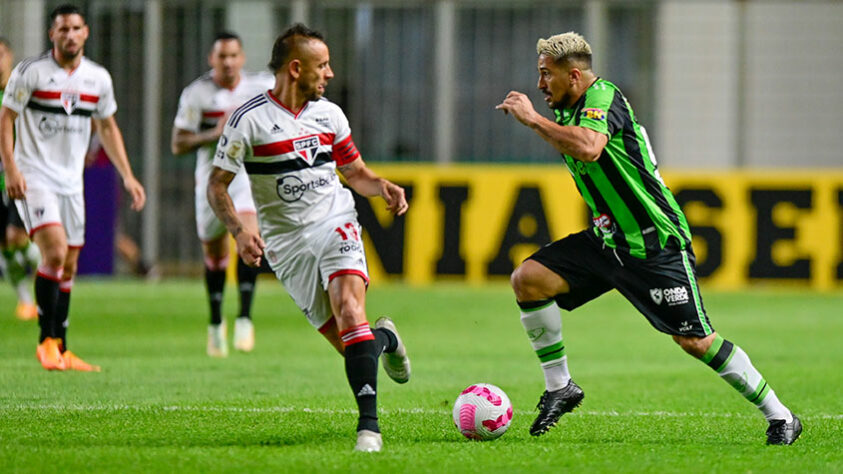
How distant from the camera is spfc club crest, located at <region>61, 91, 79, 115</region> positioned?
9.07m

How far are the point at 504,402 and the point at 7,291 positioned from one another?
1188cm

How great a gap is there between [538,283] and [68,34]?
13.3ft

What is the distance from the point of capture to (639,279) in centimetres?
634

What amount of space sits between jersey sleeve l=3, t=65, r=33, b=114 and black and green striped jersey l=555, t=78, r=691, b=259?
4.11m

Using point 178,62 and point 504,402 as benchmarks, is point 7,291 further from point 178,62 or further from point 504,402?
point 504,402

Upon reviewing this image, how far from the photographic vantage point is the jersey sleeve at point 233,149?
247 inches

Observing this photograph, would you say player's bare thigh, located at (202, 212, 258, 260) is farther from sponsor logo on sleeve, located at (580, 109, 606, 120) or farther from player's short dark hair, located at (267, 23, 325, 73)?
sponsor logo on sleeve, located at (580, 109, 606, 120)

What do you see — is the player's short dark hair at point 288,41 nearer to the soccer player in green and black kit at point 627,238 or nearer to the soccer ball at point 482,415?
the soccer player in green and black kit at point 627,238

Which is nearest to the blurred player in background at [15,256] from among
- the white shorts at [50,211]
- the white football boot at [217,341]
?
the white football boot at [217,341]

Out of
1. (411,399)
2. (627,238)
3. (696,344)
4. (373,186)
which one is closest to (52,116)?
(411,399)

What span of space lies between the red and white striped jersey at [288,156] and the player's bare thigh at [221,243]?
399cm

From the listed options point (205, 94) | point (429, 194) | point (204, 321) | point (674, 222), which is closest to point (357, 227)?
point (674, 222)

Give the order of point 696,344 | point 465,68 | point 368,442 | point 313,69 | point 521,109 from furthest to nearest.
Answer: point 465,68
point 313,69
point 696,344
point 521,109
point 368,442

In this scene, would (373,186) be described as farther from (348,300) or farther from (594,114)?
(594,114)
